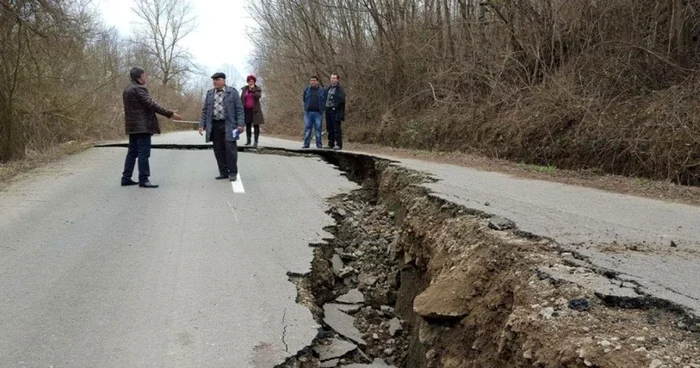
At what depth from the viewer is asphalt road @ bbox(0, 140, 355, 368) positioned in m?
3.21

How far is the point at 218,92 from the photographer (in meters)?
8.61

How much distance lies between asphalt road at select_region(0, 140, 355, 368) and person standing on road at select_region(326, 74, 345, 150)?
5.43 meters

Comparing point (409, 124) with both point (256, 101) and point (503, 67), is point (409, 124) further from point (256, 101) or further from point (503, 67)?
point (256, 101)

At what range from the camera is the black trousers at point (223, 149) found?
8.51 metres

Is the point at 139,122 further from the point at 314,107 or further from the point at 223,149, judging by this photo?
the point at 314,107

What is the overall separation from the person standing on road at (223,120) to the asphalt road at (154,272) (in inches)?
24.0

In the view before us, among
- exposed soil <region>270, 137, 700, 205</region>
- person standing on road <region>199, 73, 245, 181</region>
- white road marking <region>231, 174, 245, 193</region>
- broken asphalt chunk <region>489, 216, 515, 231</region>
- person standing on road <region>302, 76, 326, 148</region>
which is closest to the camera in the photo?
broken asphalt chunk <region>489, 216, 515, 231</region>

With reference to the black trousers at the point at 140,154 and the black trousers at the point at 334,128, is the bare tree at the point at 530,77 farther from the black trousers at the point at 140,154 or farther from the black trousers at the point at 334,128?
the black trousers at the point at 140,154

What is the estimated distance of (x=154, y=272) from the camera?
441 centimetres

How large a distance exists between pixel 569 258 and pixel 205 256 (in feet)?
9.88

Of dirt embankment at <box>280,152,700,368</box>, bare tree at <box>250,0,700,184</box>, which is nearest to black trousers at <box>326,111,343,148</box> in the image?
bare tree at <box>250,0,700,184</box>

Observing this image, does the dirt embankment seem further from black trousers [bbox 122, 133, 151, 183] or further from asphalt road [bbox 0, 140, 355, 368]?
black trousers [bbox 122, 133, 151, 183]

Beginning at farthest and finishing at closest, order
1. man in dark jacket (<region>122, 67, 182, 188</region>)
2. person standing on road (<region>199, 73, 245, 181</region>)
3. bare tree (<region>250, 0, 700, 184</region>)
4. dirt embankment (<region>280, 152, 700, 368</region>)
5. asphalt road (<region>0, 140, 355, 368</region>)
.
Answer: bare tree (<region>250, 0, 700, 184</region>) < person standing on road (<region>199, 73, 245, 181</region>) < man in dark jacket (<region>122, 67, 182, 188</region>) < asphalt road (<region>0, 140, 355, 368</region>) < dirt embankment (<region>280, 152, 700, 368</region>)

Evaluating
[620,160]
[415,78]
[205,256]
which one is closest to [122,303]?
[205,256]
